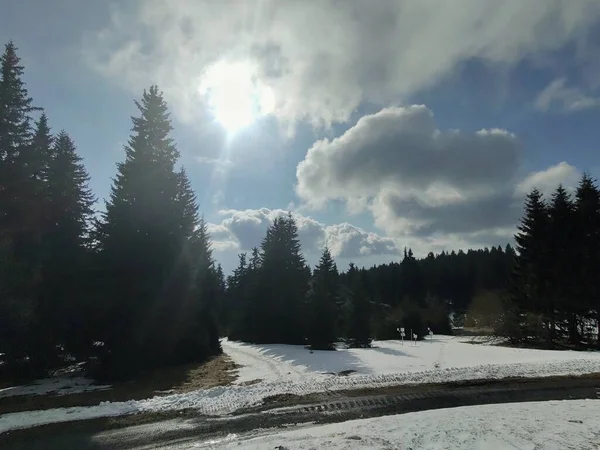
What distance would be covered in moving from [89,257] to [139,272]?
265cm

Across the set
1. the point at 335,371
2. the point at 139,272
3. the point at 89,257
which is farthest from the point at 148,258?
the point at 335,371

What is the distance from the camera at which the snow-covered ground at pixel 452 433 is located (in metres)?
7.83

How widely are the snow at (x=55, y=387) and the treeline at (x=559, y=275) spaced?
3011cm

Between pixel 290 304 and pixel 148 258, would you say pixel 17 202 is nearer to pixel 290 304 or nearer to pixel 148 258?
pixel 148 258

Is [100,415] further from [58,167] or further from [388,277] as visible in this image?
[388,277]

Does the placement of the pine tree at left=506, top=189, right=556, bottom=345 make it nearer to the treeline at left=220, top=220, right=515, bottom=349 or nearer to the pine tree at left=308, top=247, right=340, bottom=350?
the treeline at left=220, top=220, right=515, bottom=349

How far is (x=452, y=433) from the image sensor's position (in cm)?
851

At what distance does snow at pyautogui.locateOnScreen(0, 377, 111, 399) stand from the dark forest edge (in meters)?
0.81

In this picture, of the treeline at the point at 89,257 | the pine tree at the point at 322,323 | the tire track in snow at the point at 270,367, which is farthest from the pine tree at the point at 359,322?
the treeline at the point at 89,257

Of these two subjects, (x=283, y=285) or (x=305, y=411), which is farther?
(x=283, y=285)

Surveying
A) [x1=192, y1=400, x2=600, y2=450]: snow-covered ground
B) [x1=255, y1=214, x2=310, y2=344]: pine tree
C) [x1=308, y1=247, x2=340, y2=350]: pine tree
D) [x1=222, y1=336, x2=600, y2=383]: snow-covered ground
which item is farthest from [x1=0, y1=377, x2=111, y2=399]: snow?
[x1=255, y1=214, x2=310, y2=344]: pine tree

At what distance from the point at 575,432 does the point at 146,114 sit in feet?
77.8

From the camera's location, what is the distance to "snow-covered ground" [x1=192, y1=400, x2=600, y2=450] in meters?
7.83

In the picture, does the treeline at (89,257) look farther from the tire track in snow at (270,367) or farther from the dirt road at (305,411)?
the dirt road at (305,411)
